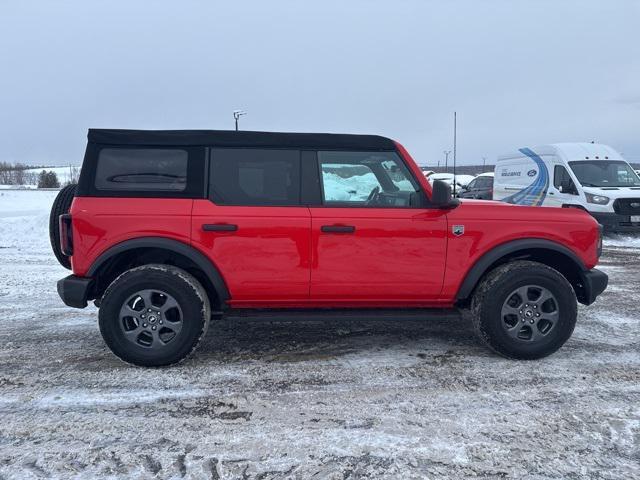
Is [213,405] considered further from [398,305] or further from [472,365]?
[472,365]

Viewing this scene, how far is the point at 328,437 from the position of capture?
110 inches

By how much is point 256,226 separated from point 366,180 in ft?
3.28

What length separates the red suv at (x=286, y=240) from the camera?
371 centimetres

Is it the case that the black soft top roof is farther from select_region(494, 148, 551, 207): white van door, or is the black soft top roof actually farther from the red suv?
select_region(494, 148, 551, 207): white van door

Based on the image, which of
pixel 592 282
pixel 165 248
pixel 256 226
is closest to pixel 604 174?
pixel 592 282

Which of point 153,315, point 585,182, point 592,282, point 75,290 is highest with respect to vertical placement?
point 585,182

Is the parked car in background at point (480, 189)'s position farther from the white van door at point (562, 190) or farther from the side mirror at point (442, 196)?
the side mirror at point (442, 196)

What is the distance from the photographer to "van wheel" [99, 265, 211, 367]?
3.68m

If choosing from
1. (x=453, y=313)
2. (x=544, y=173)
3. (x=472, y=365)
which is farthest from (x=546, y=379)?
(x=544, y=173)

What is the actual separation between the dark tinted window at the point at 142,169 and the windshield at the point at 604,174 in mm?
11051

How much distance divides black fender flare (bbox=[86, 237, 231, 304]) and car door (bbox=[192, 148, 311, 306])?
2.3 inches

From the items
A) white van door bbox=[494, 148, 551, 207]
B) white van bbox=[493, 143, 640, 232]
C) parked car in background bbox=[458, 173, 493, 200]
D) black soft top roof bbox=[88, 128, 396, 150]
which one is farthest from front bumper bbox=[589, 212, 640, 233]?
black soft top roof bbox=[88, 128, 396, 150]

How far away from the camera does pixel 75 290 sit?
3.69m

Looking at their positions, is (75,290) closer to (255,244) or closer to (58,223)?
(58,223)
